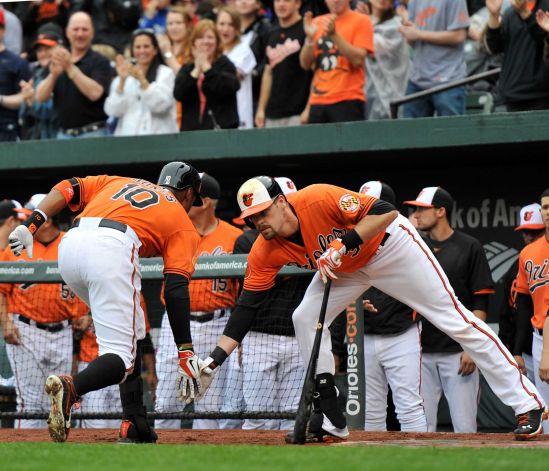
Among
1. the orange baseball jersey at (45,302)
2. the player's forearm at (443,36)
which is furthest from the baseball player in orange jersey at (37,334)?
the player's forearm at (443,36)

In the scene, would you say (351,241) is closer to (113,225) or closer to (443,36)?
(113,225)

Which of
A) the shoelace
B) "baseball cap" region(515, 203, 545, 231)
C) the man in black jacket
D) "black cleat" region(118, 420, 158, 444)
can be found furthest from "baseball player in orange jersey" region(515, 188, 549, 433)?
"black cleat" region(118, 420, 158, 444)

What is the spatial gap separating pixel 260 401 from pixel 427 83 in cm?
346

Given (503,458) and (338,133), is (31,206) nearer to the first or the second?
(338,133)

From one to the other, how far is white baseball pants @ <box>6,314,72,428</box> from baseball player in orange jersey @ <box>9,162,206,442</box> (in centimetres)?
244

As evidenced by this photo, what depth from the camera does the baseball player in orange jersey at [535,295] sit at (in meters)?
7.50

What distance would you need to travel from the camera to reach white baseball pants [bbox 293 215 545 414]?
19.7 ft

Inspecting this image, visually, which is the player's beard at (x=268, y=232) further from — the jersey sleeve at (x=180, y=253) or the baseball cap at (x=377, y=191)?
the baseball cap at (x=377, y=191)

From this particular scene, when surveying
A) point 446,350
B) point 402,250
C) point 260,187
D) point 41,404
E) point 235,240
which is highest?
point 260,187

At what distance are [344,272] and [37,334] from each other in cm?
338

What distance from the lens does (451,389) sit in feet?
25.6

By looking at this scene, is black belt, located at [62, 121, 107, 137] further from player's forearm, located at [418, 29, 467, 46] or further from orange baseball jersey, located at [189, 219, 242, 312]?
player's forearm, located at [418, 29, 467, 46]

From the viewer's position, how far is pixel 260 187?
5.84m

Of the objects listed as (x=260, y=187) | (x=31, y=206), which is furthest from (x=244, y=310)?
(x=31, y=206)
